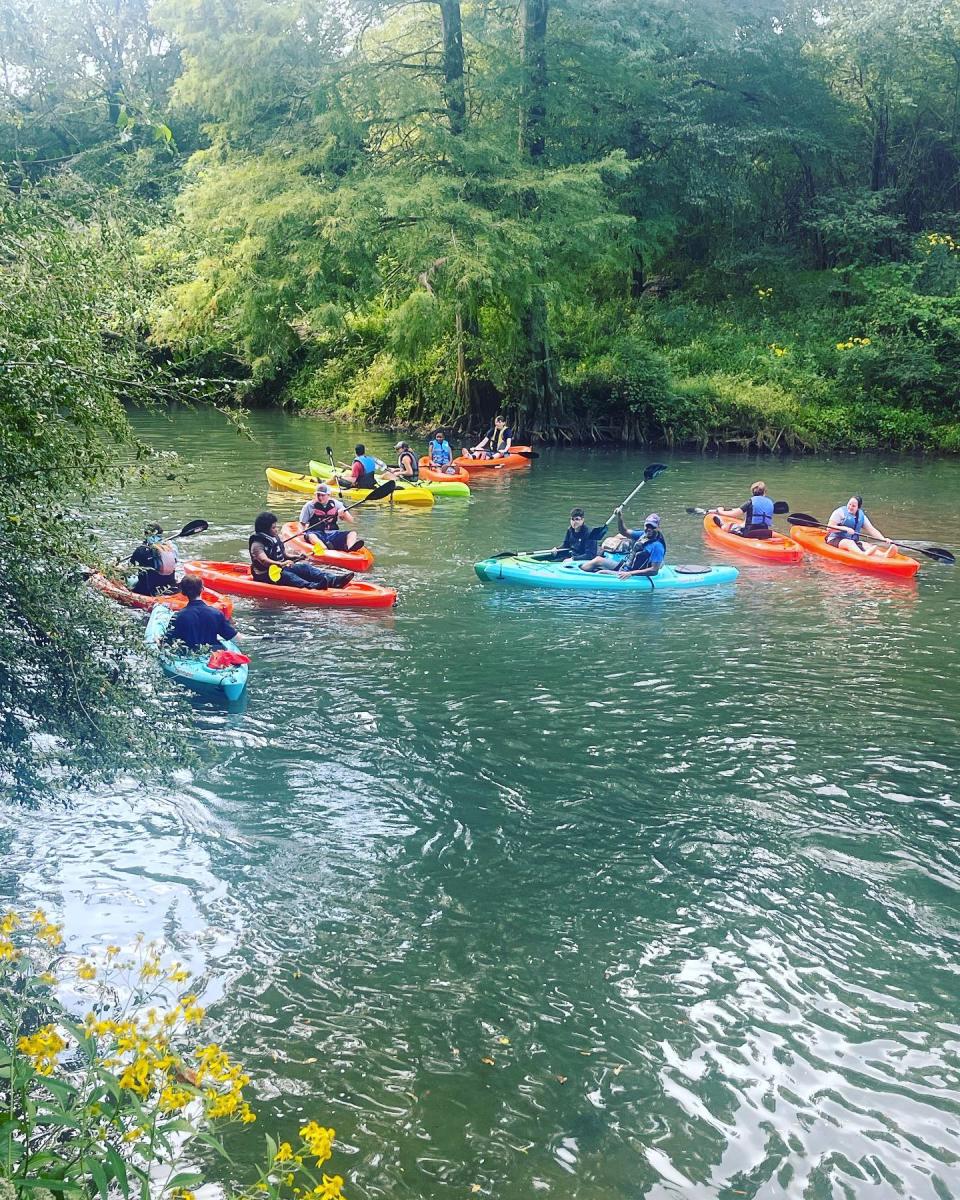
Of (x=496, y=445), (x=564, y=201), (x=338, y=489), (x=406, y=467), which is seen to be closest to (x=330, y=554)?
(x=338, y=489)

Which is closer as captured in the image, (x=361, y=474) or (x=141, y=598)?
(x=141, y=598)

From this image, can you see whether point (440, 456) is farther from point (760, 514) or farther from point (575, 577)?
point (575, 577)

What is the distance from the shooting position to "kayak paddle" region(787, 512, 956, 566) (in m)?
15.9

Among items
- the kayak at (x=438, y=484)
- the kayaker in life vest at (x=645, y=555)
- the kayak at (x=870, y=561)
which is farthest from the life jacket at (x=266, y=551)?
the kayak at (x=870, y=561)

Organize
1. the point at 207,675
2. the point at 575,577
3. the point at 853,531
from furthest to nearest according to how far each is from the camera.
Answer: the point at 853,531 < the point at 575,577 < the point at 207,675

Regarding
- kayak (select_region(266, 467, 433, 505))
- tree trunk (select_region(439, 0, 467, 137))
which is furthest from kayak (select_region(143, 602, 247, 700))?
tree trunk (select_region(439, 0, 467, 137))

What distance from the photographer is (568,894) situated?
7.29 m

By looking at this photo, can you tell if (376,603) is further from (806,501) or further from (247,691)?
(806,501)

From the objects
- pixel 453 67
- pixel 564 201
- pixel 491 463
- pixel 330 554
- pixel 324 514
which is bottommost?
pixel 330 554

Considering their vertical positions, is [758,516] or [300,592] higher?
[758,516]

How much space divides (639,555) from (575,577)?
0.90m

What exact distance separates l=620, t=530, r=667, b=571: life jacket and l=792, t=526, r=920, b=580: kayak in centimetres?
334

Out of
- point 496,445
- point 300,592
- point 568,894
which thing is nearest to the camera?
point 568,894

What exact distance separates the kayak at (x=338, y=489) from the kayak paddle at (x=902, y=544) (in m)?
7.11
